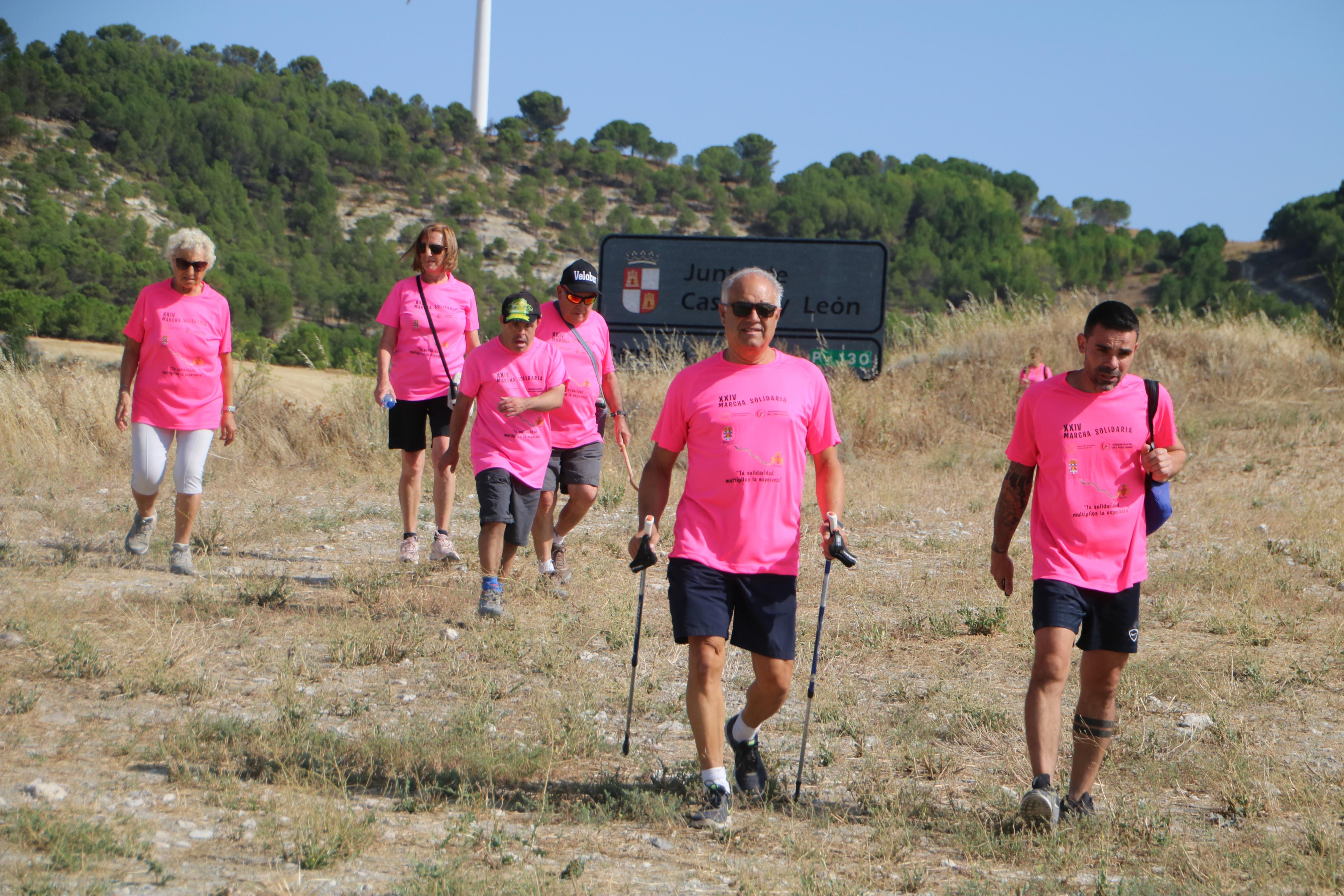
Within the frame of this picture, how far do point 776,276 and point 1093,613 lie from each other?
414 inches

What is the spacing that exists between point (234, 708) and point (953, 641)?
137 inches

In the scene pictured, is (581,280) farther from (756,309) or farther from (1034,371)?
(1034,371)

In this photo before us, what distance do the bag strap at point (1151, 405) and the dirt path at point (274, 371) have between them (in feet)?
32.5

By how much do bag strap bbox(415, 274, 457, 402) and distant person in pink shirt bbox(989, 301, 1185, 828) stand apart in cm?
384

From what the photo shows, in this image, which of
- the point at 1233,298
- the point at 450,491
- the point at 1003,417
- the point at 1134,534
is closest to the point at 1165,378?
the point at 1003,417

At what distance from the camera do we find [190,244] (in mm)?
6320

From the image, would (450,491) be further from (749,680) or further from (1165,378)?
(1165,378)

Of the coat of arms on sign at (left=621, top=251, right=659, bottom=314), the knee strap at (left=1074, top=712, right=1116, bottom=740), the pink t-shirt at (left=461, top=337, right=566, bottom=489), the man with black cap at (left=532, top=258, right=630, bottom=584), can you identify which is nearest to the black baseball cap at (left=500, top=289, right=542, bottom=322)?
the pink t-shirt at (left=461, top=337, right=566, bottom=489)

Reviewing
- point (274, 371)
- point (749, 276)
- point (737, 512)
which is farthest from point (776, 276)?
point (274, 371)

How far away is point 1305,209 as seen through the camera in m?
70.3

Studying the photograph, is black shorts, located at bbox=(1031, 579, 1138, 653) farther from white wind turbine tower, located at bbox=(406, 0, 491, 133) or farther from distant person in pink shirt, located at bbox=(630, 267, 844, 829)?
white wind turbine tower, located at bbox=(406, 0, 491, 133)

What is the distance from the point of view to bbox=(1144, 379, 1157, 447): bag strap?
366 cm

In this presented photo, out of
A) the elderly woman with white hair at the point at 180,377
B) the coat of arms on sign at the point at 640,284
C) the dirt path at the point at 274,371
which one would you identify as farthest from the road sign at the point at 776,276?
the elderly woman with white hair at the point at 180,377

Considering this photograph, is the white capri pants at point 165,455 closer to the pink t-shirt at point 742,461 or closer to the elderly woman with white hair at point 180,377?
the elderly woman with white hair at point 180,377
